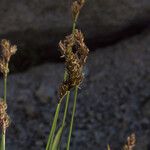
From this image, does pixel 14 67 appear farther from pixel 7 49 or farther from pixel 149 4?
pixel 7 49

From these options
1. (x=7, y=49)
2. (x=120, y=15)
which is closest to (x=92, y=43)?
(x=120, y=15)

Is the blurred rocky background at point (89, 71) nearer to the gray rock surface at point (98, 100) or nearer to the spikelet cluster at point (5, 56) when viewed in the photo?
the gray rock surface at point (98, 100)

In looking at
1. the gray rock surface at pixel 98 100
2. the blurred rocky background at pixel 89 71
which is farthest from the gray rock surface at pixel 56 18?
the gray rock surface at pixel 98 100

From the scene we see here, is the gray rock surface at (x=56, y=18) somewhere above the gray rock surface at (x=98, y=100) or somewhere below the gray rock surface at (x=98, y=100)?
above

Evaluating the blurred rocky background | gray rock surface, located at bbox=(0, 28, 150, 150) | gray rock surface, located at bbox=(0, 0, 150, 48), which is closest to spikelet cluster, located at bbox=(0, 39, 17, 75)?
gray rock surface, located at bbox=(0, 28, 150, 150)

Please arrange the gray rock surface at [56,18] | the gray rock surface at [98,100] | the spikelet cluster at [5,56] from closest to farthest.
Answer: the spikelet cluster at [5,56]
the gray rock surface at [98,100]
the gray rock surface at [56,18]

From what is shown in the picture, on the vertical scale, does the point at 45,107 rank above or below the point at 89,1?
below

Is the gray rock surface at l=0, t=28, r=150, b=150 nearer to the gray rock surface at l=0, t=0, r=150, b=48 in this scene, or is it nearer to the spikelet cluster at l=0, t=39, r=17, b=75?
the gray rock surface at l=0, t=0, r=150, b=48

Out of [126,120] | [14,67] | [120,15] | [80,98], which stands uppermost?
[120,15]
